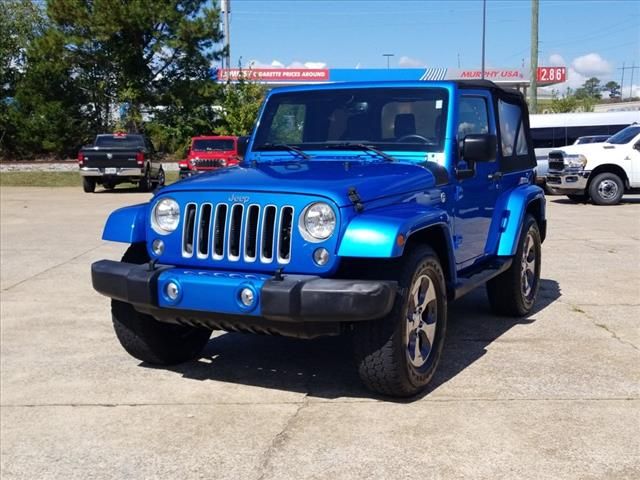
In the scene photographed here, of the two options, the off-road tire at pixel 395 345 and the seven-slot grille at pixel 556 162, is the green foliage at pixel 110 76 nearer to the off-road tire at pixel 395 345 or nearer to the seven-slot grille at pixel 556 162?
the seven-slot grille at pixel 556 162

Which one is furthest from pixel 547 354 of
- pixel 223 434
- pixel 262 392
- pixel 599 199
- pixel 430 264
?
pixel 599 199

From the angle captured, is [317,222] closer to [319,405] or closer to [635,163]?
[319,405]

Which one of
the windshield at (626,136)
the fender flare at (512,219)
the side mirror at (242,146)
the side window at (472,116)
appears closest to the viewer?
the side window at (472,116)

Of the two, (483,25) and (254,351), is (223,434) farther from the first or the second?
(483,25)

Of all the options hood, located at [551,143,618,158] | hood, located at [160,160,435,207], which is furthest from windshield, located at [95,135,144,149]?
hood, located at [160,160,435,207]

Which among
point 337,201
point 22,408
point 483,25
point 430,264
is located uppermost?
point 483,25

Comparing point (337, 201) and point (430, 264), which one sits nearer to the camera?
point (337, 201)

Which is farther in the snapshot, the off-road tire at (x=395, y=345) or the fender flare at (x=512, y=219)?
the fender flare at (x=512, y=219)

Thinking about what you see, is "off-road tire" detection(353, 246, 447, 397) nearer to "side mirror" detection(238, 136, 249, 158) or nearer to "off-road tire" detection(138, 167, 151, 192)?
"side mirror" detection(238, 136, 249, 158)

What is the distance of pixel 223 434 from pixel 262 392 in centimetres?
67

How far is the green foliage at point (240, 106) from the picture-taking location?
3247 centimetres

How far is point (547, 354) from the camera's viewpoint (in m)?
5.40

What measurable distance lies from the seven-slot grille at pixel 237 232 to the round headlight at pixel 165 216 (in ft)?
0.34

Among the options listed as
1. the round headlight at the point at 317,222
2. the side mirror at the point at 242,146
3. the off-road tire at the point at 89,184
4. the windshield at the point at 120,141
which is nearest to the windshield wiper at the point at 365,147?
the side mirror at the point at 242,146
